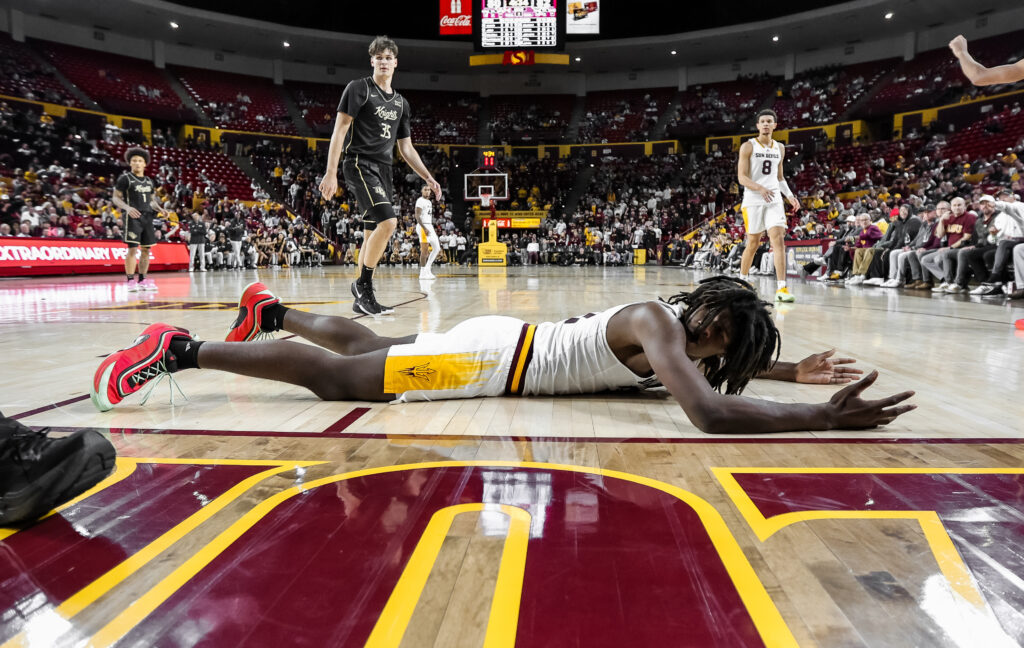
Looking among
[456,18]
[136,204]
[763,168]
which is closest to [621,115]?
[456,18]

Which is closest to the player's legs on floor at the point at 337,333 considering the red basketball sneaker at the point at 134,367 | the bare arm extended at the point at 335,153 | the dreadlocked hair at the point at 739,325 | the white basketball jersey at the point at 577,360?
the red basketball sneaker at the point at 134,367

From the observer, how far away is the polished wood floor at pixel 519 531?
821 millimetres

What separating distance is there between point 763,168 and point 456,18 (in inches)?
714

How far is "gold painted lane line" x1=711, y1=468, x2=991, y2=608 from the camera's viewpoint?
910 millimetres

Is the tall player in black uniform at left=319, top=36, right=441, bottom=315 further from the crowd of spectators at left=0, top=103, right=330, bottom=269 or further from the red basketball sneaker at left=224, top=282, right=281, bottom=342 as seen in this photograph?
the crowd of spectators at left=0, top=103, right=330, bottom=269

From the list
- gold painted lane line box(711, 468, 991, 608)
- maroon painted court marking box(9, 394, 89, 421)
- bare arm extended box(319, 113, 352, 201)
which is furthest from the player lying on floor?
bare arm extended box(319, 113, 352, 201)

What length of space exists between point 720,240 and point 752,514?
1689cm

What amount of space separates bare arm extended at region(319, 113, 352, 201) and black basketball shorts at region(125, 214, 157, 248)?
4876 millimetres

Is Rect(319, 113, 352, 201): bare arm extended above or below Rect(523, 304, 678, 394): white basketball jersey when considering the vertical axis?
above

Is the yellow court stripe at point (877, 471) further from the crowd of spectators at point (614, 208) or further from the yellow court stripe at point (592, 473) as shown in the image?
the crowd of spectators at point (614, 208)

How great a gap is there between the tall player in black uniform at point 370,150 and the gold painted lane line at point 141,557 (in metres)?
3.60

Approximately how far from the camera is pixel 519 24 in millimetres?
20406

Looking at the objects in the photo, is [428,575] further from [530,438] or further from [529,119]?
[529,119]

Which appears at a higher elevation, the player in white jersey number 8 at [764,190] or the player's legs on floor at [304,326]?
the player in white jersey number 8 at [764,190]
